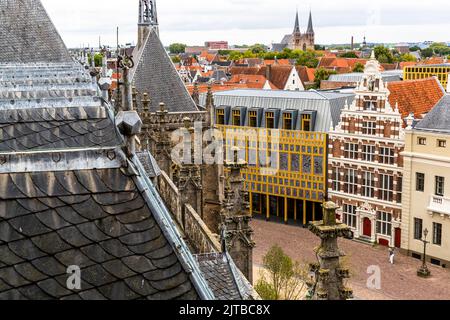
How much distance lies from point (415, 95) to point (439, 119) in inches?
389

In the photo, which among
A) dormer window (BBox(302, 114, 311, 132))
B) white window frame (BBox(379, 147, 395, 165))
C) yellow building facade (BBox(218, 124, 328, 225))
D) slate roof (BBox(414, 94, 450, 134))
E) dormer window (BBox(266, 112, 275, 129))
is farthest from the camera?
dormer window (BBox(266, 112, 275, 129))

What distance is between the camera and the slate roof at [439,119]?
1665 inches

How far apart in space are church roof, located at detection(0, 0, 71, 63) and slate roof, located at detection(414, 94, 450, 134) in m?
25.8

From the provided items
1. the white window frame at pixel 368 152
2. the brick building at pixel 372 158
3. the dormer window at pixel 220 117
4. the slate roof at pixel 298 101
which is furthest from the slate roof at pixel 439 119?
the dormer window at pixel 220 117

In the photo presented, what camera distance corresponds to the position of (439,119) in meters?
42.6

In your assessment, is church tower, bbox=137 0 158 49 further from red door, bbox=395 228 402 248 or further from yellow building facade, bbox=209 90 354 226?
red door, bbox=395 228 402 248

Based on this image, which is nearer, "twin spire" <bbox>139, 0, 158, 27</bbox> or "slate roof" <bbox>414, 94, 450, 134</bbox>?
"twin spire" <bbox>139, 0, 158, 27</bbox>

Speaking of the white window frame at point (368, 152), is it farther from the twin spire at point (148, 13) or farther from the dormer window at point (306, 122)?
the twin spire at point (148, 13)

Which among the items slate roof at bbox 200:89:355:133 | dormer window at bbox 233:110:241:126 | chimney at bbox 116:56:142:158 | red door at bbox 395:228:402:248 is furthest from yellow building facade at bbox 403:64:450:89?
chimney at bbox 116:56:142:158

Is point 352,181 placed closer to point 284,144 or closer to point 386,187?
point 386,187

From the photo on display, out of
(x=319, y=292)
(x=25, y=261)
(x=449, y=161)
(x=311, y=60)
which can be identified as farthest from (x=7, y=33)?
(x=311, y=60)

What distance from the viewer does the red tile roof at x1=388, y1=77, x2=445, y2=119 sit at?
49781mm

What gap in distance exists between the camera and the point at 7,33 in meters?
25.2
